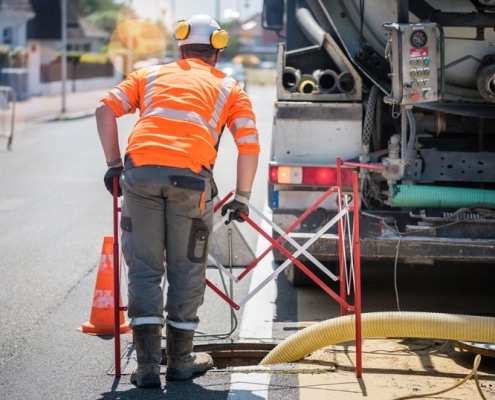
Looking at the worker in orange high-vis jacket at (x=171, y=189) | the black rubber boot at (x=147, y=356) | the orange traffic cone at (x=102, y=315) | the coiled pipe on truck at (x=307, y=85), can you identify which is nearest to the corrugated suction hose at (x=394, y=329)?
the worker in orange high-vis jacket at (x=171, y=189)

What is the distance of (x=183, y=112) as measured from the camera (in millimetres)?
5777

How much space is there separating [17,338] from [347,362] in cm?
218

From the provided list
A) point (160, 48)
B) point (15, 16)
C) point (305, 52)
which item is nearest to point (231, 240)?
point (305, 52)

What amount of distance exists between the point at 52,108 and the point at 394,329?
3410 cm

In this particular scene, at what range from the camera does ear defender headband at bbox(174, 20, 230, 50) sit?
6043 millimetres

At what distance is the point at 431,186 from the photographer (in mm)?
7730

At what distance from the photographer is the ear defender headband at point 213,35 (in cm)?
604

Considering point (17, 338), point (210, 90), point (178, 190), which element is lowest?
point (17, 338)

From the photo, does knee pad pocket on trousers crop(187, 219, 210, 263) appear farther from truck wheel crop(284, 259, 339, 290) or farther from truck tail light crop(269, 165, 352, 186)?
truck wheel crop(284, 259, 339, 290)

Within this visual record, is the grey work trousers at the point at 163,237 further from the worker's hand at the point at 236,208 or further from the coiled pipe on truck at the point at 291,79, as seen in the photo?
the coiled pipe on truck at the point at 291,79

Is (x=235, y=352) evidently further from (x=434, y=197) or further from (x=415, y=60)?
(x=415, y=60)

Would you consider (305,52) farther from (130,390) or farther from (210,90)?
(130,390)

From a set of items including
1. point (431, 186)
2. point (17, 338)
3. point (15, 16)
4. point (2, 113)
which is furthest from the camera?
point (15, 16)

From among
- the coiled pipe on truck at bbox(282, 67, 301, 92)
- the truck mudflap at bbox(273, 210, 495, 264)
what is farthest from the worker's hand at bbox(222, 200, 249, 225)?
the coiled pipe on truck at bbox(282, 67, 301, 92)
